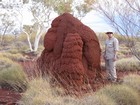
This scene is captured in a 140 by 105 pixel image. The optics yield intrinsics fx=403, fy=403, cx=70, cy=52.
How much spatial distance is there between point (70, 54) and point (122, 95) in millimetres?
2605

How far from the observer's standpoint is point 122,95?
9.80 metres

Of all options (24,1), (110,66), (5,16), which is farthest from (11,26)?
(110,66)

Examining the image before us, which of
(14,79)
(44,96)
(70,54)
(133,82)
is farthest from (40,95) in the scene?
(14,79)

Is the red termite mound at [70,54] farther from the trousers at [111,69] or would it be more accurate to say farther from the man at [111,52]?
the trousers at [111,69]

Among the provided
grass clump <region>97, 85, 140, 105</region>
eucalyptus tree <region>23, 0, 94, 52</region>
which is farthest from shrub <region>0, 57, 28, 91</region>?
eucalyptus tree <region>23, 0, 94, 52</region>

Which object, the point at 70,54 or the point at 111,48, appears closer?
the point at 70,54

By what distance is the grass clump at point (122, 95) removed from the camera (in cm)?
962

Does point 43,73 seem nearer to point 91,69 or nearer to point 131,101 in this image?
point 91,69

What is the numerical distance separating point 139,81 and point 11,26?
1520 inches

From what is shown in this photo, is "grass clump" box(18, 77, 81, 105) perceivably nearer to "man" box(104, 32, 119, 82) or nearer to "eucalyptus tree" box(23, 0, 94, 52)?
"man" box(104, 32, 119, 82)

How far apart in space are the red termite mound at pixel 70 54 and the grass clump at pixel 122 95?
1.60 meters

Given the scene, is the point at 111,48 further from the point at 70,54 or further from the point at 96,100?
the point at 96,100

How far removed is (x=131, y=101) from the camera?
966 centimetres

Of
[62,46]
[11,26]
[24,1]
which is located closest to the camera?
[62,46]
